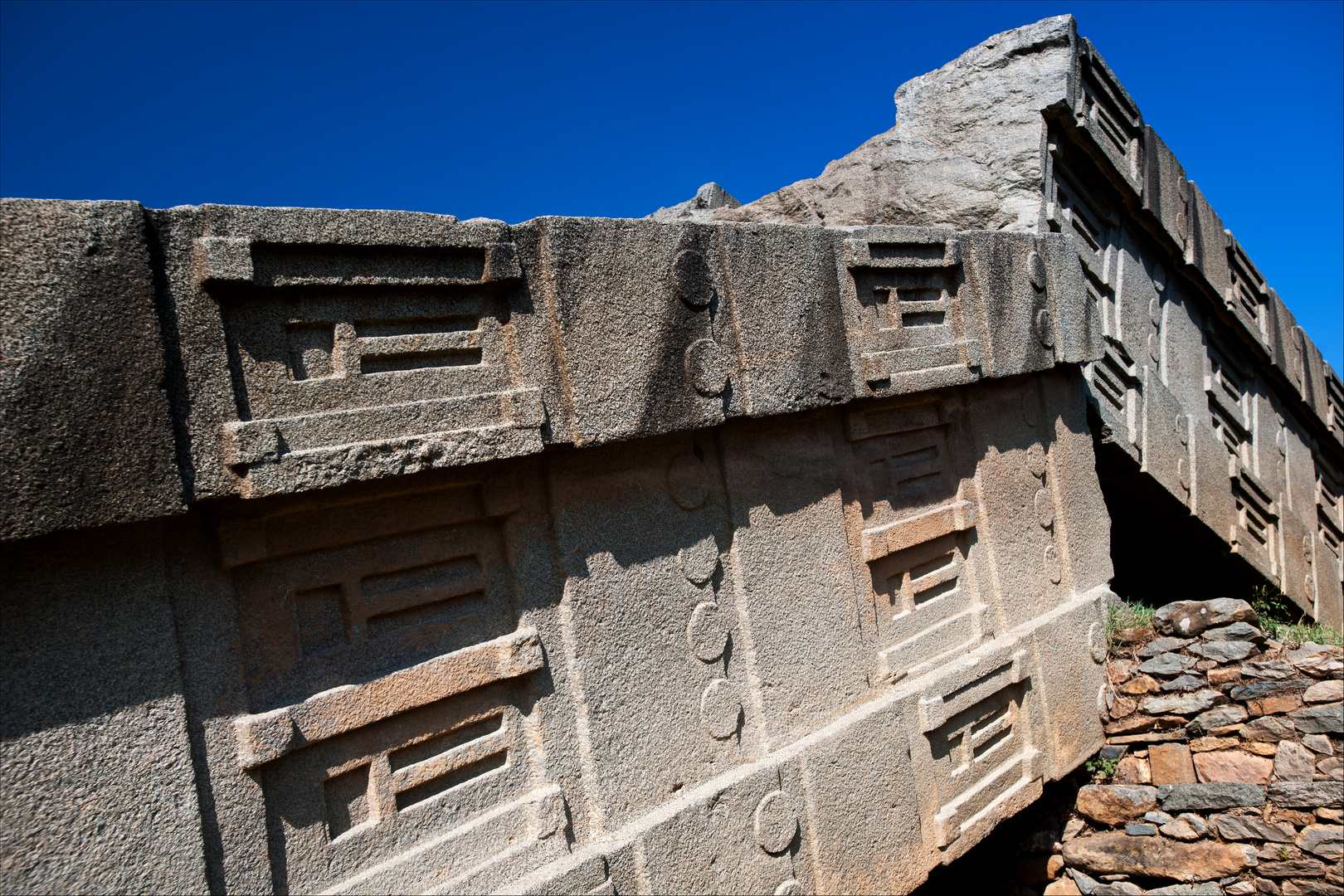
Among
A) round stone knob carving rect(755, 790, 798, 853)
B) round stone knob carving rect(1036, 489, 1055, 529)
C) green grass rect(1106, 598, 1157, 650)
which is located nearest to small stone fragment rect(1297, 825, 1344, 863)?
green grass rect(1106, 598, 1157, 650)

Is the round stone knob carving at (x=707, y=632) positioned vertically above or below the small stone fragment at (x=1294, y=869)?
above

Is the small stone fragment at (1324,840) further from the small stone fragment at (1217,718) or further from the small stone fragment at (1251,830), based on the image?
the small stone fragment at (1217,718)

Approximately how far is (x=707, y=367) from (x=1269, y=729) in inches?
122

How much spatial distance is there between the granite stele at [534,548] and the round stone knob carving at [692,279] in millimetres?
11

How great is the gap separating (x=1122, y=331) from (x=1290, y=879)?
2.52 meters

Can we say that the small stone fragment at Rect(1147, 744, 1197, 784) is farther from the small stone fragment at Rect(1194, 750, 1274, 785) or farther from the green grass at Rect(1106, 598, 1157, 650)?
the green grass at Rect(1106, 598, 1157, 650)

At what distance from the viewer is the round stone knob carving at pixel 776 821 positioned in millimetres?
2551

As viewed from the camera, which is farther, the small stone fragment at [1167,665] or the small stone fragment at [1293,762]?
the small stone fragment at [1167,665]

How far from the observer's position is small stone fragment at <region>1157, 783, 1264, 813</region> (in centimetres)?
372

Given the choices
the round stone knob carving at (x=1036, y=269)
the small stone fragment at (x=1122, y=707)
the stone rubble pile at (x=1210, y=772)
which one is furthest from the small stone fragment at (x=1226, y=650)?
the round stone knob carving at (x=1036, y=269)

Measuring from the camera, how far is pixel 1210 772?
12.7 feet

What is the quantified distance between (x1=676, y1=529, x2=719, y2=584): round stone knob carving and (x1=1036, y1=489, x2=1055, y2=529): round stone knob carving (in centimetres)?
190

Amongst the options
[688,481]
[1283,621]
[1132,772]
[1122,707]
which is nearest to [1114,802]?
[1132,772]

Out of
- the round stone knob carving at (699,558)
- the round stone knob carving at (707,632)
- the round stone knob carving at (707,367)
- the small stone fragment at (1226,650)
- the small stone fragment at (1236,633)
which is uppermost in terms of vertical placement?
the round stone knob carving at (707,367)
